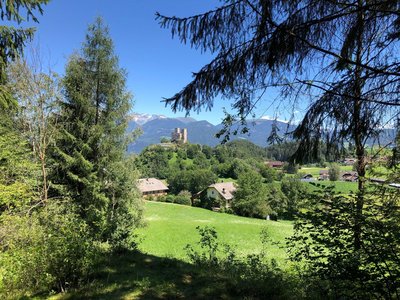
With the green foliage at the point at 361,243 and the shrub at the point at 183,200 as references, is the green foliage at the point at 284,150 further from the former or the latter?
the shrub at the point at 183,200

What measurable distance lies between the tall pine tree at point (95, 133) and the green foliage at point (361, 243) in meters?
10.4

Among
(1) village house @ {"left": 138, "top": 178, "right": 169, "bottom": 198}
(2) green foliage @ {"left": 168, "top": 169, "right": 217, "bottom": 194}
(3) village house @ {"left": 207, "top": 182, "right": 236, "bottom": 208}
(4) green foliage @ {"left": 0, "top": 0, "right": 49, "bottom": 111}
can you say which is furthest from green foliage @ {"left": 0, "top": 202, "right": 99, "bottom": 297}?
(2) green foliage @ {"left": 168, "top": 169, "right": 217, "bottom": 194}

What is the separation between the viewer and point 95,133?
42.7 ft

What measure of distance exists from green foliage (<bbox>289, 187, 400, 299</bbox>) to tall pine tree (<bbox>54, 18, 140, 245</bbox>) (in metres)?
10.4

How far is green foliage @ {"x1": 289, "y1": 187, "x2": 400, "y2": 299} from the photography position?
9.68 feet

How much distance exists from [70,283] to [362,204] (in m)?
4.32

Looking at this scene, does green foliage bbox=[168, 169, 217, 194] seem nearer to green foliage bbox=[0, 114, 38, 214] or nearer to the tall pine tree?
the tall pine tree

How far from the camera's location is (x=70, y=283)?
4113 millimetres

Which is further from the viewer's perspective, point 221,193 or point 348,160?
point 221,193

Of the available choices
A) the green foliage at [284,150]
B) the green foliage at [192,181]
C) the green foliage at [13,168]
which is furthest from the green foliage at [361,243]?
the green foliage at [192,181]

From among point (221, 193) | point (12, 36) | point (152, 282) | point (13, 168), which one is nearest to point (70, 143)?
point (13, 168)

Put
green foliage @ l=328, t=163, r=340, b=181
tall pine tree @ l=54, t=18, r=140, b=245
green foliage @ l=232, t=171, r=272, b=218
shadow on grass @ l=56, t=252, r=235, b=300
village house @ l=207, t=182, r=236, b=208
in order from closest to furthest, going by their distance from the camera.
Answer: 1. green foliage @ l=328, t=163, r=340, b=181
2. shadow on grass @ l=56, t=252, r=235, b=300
3. tall pine tree @ l=54, t=18, r=140, b=245
4. green foliage @ l=232, t=171, r=272, b=218
5. village house @ l=207, t=182, r=236, b=208

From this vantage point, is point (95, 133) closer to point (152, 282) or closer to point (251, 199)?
point (152, 282)

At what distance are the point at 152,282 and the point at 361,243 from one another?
3.13 metres
